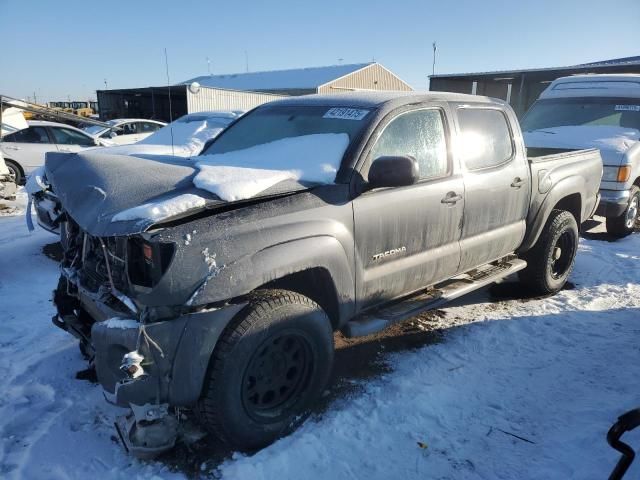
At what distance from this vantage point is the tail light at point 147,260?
88.9 inches

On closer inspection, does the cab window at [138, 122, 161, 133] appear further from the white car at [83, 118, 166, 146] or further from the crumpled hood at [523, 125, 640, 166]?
the crumpled hood at [523, 125, 640, 166]

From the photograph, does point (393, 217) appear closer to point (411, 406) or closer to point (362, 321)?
point (362, 321)

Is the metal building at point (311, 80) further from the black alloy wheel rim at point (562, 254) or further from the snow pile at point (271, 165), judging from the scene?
the snow pile at point (271, 165)

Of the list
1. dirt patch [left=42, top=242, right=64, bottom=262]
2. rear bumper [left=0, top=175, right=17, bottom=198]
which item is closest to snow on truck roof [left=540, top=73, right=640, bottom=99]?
dirt patch [left=42, top=242, right=64, bottom=262]

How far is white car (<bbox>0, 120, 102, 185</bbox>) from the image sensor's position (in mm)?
10969

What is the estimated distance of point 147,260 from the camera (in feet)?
7.57

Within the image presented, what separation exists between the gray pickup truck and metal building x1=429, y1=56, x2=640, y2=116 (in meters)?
15.6

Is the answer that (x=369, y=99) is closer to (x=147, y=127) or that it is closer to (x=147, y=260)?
(x=147, y=260)

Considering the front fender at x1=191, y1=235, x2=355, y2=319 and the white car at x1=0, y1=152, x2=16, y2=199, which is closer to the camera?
the front fender at x1=191, y1=235, x2=355, y2=319

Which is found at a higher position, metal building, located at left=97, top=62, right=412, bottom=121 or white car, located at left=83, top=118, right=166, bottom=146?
metal building, located at left=97, top=62, right=412, bottom=121

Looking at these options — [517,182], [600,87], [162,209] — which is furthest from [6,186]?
[600,87]

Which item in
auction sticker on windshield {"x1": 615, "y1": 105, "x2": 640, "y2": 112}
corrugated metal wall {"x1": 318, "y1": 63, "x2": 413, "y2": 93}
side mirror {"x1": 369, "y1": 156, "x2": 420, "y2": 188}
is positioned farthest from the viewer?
corrugated metal wall {"x1": 318, "y1": 63, "x2": 413, "y2": 93}

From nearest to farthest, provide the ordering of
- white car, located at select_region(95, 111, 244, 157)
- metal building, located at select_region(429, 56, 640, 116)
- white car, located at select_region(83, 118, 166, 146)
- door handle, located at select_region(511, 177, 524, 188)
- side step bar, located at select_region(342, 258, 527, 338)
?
1. side step bar, located at select_region(342, 258, 527, 338)
2. door handle, located at select_region(511, 177, 524, 188)
3. white car, located at select_region(95, 111, 244, 157)
4. white car, located at select_region(83, 118, 166, 146)
5. metal building, located at select_region(429, 56, 640, 116)

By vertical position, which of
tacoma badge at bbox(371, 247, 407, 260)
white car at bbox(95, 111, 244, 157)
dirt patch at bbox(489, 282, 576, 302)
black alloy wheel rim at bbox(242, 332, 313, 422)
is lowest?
dirt patch at bbox(489, 282, 576, 302)
